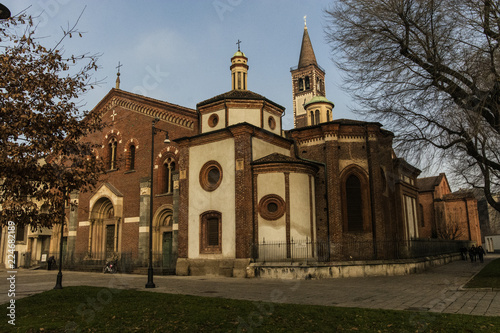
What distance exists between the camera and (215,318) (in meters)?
8.28

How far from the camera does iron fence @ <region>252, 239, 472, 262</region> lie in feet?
69.1

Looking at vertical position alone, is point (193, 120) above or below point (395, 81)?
above

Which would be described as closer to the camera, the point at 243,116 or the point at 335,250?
the point at 335,250

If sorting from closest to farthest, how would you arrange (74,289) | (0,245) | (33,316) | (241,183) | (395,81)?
(33,316), (74,289), (395,81), (241,183), (0,245)

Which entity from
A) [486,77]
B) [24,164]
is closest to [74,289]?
[24,164]

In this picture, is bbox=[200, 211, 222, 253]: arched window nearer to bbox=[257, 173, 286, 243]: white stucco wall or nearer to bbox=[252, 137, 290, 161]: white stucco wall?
bbox=[257, 173, 286, 243]: white stucco wall

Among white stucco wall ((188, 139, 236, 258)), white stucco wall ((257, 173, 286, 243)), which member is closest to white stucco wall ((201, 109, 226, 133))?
white stucco wall ((188, 139, 236, 258))

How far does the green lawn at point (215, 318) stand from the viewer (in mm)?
7598

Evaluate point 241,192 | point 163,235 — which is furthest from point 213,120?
point 163,235

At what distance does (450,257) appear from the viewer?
109ft

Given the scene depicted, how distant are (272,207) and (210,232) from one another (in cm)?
405

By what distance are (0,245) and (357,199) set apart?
3417 cm

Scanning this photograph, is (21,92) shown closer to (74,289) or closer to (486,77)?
(74,289)

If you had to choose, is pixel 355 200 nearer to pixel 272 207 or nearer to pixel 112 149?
pixel 272 207
